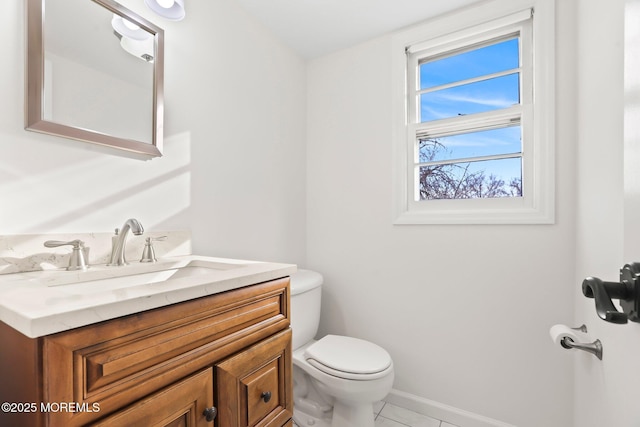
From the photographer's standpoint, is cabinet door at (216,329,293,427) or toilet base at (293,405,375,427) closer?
cabinet door at (216,329,293,427)

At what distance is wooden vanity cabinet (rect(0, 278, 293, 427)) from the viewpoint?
49 centimetres

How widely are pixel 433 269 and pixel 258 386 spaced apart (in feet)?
3.95

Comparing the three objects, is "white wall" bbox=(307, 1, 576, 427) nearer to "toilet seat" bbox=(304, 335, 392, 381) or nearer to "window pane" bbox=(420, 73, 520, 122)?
"window pane" bbox=(420, 73, 520, 122)

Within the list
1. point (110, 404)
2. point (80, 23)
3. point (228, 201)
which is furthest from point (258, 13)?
point (110, 404)

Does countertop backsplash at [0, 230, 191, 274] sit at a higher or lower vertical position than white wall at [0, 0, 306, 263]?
lower

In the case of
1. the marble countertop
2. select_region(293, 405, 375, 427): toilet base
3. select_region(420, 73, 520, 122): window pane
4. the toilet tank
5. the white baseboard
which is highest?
select_region(420, 73, 520, 122): window pane

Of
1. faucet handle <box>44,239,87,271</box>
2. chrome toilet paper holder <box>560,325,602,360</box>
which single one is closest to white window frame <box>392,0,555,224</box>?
chrome toilet paper holder <box>560,325,602,360</box>

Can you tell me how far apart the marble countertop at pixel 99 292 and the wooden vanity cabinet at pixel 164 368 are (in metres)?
0.03

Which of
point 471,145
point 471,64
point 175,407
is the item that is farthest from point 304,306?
point 471,64

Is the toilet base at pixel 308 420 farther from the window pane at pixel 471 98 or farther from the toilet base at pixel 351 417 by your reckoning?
the window pane at pixel 471 98

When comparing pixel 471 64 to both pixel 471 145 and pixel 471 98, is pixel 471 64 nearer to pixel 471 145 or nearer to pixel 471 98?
pixel 471 98

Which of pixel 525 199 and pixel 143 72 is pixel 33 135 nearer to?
pixel 143 72

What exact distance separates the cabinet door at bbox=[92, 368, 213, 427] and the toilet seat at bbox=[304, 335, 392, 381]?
0.74 meters

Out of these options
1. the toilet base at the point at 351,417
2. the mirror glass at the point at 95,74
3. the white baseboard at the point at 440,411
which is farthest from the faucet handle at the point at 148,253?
the white baseboard at the point at 440,411
